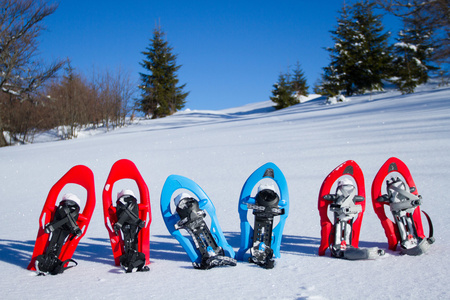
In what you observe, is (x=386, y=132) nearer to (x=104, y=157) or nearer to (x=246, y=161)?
(x=246, y=161)

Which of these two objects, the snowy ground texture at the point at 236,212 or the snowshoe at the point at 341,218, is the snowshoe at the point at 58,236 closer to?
the snowy ground texture at the point at 236,212

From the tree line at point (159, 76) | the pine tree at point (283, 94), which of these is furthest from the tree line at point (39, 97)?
the pine tree at point (283, 94)

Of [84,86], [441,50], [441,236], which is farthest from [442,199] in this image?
[84,86]

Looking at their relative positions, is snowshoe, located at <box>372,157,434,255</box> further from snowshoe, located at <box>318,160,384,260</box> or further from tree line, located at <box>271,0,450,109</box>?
tree line, located at <box>271,0,450,109</box>

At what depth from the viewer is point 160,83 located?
2775cm

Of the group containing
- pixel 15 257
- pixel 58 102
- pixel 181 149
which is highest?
pixel 58 102

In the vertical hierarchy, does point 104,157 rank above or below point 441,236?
above

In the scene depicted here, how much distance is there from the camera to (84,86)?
20.1 metres

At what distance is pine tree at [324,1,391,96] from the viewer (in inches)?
909

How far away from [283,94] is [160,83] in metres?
9.93

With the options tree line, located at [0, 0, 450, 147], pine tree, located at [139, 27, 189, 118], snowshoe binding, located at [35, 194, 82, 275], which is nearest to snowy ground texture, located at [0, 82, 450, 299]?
snowshoe binding, located at [35, 194, 82, 275]

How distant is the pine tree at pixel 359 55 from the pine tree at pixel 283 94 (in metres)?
3.67

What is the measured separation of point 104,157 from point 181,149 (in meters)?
1.54

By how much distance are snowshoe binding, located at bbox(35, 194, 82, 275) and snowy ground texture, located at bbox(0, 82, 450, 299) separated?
0.08 m
